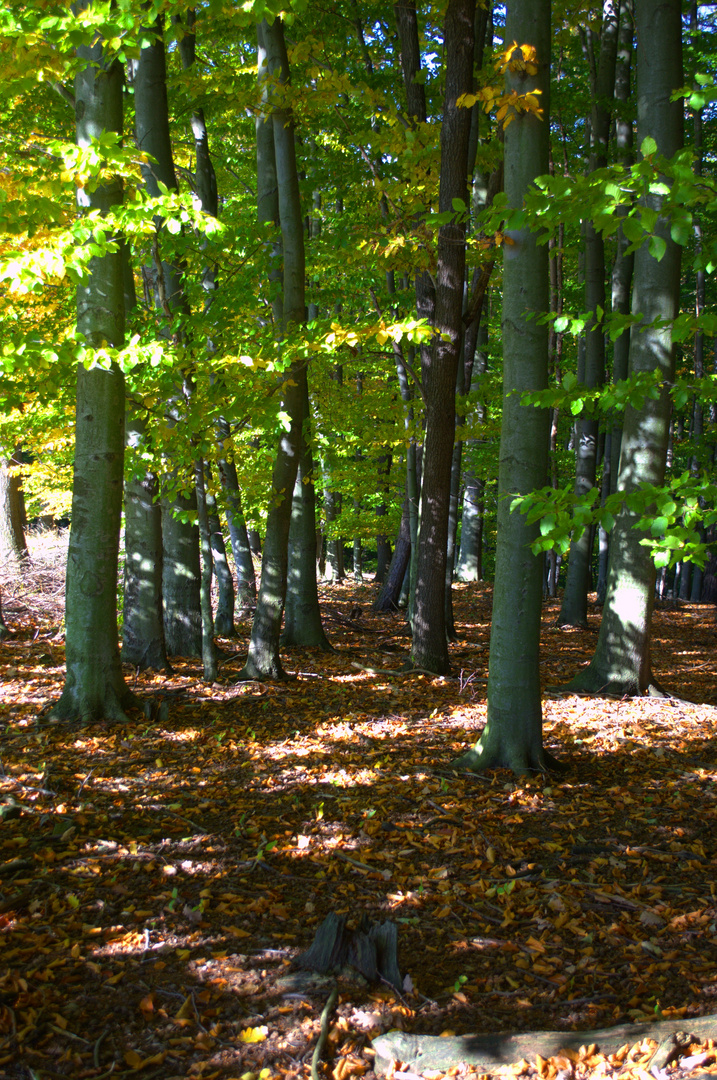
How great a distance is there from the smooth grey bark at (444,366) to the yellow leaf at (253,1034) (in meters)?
5.77

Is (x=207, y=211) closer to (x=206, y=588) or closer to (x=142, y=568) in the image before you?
(x=142, y=568)

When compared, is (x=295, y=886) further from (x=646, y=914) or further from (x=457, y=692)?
(x=457, y=692)

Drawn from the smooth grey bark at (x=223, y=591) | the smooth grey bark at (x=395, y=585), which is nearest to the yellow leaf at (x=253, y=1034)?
the smooth grey bark at (x=223, y=591)

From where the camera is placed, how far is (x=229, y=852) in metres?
4.05

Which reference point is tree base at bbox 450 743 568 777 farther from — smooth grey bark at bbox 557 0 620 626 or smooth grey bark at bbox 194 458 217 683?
smooth grey bark at bbox 557 0 620 626

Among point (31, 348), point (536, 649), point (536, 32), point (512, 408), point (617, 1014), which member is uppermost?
point (536, 32)

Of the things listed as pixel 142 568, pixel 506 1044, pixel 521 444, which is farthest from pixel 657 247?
pixel 142 568

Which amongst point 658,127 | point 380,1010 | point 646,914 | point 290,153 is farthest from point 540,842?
point 290,153

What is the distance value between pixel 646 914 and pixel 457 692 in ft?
14.0

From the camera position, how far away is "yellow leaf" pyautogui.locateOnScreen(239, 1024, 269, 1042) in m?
2.59

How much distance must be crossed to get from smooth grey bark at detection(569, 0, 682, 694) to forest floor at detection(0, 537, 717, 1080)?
572 mm

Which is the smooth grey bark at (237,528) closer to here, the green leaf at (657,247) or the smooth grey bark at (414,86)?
the smooth grey bark at (414,86)

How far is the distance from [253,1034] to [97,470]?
13.8 feet

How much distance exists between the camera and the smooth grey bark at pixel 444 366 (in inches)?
283
